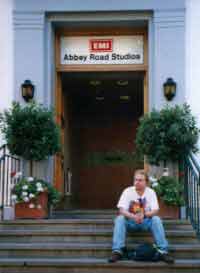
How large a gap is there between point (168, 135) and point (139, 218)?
4.63 ft

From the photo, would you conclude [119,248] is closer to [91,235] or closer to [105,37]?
[91,235]

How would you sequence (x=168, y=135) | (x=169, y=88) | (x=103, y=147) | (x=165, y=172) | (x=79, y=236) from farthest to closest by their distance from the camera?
(x=103, y=147)
(x=169, y=88)
(x=165, y=172)
(x=168, y=135)
(x=79, y=236)

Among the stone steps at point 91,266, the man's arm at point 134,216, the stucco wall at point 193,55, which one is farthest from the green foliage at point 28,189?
the stucco wall at point 193,55

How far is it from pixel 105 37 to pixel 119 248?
369cm

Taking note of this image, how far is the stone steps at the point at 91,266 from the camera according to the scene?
250 inches

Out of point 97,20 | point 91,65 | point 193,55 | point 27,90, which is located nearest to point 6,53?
point 27,90

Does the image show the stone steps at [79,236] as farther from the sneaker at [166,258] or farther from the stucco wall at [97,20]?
the stucco wall at [97,20]

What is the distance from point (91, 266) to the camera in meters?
6.40

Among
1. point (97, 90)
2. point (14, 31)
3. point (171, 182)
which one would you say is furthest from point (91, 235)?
point (97, 90)

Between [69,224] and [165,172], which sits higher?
[165,172]

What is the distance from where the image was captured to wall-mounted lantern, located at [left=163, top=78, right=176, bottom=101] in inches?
326

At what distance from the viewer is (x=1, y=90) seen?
8.58 meters

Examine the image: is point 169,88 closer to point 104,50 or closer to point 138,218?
point 104,50

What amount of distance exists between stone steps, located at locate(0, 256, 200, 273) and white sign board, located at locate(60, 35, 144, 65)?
11.5ft
